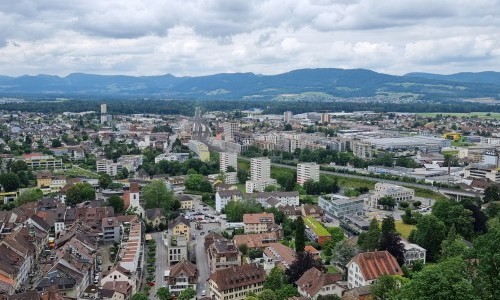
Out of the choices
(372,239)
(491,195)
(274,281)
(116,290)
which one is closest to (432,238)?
(372,239)

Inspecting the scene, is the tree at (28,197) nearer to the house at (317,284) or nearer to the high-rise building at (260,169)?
the high-rise building at (260,169)

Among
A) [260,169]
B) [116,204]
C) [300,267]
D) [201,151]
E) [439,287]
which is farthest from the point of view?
[201,151]

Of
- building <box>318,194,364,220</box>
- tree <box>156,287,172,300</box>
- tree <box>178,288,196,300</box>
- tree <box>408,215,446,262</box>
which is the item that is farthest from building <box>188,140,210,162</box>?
tree <box>178,288,196,300</box>

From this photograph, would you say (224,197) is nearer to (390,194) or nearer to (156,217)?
(156,217)

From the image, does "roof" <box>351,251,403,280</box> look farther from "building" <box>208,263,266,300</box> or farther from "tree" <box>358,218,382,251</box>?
"building" <box>208,263,266,300</box>

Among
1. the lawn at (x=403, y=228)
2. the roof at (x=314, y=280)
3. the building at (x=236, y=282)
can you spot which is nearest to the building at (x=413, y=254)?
the roof at (x=314, y=280)

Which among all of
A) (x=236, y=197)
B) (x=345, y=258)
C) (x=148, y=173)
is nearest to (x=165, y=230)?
(x=236, y=197)
